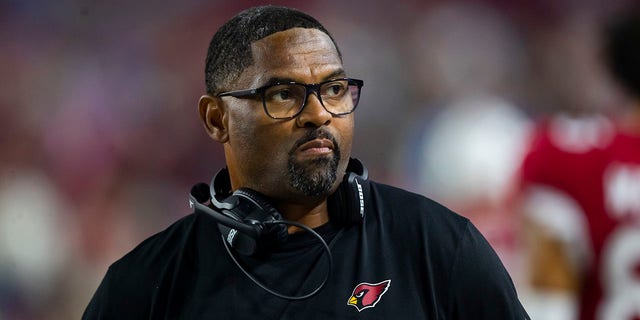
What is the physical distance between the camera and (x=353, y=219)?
1.93m

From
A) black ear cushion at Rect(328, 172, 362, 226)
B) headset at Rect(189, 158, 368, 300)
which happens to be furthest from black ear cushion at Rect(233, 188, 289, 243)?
black ear cushion at Rect(328, 172, 362, 226)

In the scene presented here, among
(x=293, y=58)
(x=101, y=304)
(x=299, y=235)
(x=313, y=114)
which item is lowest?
(x=101, y=304)

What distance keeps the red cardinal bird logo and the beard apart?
191 mm

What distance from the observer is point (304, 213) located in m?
1.97

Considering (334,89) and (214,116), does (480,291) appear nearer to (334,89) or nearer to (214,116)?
(334,89)

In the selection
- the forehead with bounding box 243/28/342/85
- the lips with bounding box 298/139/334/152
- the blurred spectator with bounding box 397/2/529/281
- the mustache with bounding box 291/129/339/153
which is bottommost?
the blurred spectator with bounding box 397/2/529/281

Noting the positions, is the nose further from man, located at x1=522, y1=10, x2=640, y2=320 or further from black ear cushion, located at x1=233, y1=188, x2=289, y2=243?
man, located at x1=522, y1=10, x2=640, y2=320

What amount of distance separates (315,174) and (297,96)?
0.15 meters

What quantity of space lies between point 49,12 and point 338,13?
1.25 metres

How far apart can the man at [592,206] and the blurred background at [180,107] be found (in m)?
1.08

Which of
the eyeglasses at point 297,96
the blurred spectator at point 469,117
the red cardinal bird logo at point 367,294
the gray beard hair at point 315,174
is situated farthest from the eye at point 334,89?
the blurred spectator at point 469,117

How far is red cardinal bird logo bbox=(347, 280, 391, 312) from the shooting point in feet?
5.98

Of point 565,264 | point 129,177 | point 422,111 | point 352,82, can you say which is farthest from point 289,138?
point 422,111

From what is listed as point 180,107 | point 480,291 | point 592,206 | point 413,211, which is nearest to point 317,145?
point 413,211
